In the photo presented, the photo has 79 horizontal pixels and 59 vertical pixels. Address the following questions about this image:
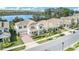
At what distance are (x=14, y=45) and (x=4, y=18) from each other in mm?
269

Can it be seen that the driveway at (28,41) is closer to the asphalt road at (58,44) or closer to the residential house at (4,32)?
the asphalt road at (58,44)

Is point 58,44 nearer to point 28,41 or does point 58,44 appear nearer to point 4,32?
point 28,41

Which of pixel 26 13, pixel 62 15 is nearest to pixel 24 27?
pixel 26 13

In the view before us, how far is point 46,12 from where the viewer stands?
205cm

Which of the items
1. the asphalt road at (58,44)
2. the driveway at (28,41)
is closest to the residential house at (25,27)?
the driveway at (28,41)

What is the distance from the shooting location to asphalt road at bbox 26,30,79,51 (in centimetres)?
205

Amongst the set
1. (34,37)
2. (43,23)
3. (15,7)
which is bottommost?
(34,37)

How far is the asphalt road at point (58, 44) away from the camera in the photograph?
2.05 m

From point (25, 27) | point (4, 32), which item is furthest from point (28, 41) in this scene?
point (4, 32)

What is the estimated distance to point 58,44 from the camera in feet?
6.75

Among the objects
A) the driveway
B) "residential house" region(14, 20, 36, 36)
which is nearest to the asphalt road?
the driveway
